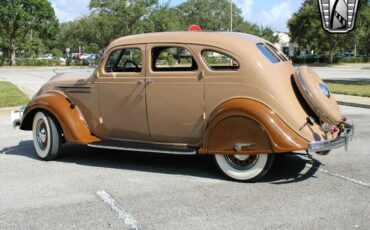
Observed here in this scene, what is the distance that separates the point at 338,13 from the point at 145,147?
740 inches

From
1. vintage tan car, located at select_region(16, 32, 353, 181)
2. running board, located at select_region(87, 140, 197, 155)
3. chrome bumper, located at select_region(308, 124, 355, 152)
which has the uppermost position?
Result: vintage tan car, located at select_region(16, 32, 353, 181)

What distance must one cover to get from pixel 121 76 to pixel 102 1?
56.2 m

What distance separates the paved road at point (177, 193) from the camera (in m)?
4.77

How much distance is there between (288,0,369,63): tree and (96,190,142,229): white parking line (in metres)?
57.2

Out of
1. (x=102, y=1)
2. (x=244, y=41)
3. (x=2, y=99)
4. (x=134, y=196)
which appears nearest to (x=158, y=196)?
(x=134, y=196)

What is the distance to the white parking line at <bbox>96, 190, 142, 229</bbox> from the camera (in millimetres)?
4703

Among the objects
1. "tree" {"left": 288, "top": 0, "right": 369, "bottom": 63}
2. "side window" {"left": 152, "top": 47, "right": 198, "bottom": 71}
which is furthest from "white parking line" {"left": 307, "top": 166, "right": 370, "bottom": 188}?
"tree" {"left": 288, "top": 0, "right": 369, "bottom": 63}

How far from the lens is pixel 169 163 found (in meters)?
7.17

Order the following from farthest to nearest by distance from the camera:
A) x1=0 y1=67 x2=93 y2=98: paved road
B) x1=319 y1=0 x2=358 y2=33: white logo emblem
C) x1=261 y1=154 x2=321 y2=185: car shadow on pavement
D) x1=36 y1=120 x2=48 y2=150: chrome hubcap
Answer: x1=319 y1=0 x2=358 y2=33: white logo emblem, x1=0 y1=67 x2=93 y2=98: paved road, x1=36 y1=120 x2=48 y2=150: chrome hubcap, x1=261 y1=154 x2=321 y2=185: car shadow on pavement

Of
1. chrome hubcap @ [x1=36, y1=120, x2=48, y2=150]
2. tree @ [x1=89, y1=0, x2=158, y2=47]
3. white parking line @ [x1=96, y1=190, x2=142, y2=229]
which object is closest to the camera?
white parking line @ [x1=96, y1=190, x2=142, y2=229]

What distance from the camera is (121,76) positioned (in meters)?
6.76

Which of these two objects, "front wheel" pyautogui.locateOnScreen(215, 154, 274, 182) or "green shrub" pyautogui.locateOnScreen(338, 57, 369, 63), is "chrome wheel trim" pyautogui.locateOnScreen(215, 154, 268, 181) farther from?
"green shrub" pyautogui.locateOnScreen(338, 57, 369, 63)

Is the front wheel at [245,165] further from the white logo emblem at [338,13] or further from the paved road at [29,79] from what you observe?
the white logo emblem at [338,13]

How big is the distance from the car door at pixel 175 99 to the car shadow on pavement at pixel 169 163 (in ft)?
1.69
